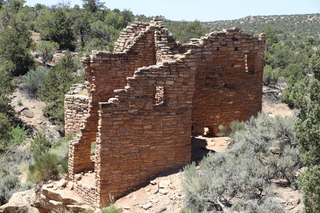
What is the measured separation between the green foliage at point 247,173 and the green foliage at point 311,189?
480 millimetres

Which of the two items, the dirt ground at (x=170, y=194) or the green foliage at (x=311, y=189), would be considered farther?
the dirt ground at (x=170, y=194)

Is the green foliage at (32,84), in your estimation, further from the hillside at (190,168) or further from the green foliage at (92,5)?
the green foliage at (92,5)

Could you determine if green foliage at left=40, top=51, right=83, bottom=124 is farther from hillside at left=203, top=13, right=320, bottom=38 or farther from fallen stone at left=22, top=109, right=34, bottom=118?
hillside at left=203, top=13, right=320, bottom=38

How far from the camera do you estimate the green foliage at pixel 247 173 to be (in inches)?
217

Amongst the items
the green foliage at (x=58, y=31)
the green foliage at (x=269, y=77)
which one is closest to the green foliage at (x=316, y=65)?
the green foliage at (x=269, y=77)

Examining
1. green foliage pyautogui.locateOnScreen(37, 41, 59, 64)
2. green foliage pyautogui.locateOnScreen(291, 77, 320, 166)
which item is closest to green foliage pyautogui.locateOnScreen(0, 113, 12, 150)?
green foliage pyautogui.locateOnScreen(37, 41, 59, 64)

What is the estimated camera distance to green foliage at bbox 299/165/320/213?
4.55 metres

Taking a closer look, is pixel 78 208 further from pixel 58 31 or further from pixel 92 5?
pixel 92 5

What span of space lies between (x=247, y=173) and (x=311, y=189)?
4.40ft

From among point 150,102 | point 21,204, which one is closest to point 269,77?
point 150,102

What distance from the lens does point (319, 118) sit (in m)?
4.87

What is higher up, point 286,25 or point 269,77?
point 286,25

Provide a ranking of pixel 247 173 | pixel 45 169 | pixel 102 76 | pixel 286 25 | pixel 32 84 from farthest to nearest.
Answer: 1. pixel 286 25
2. pixel 32 84
3. pixel 102 76
4. pixel 45 169
5. pixel 247 173

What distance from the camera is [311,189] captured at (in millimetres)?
4652
